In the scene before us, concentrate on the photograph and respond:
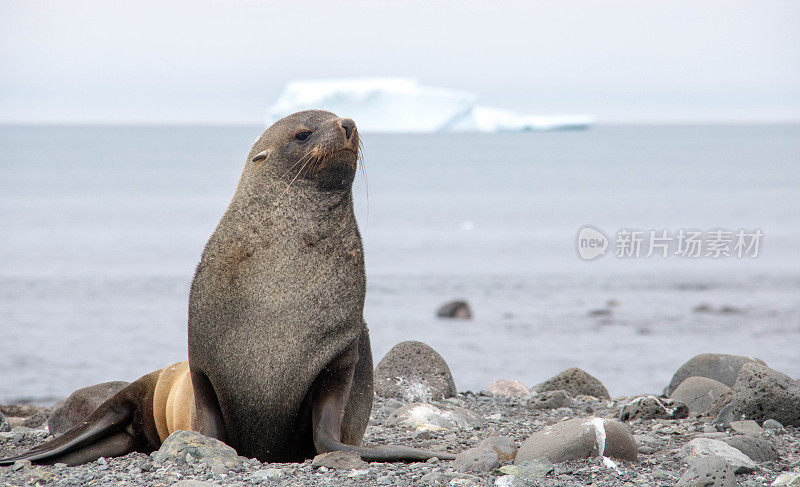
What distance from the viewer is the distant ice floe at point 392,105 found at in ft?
321

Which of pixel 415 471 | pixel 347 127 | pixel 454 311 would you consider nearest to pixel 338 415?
pixel 415 471

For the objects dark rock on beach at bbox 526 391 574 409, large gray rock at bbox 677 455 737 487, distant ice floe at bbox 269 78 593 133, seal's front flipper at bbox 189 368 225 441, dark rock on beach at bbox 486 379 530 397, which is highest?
A: distant ice floe at bbox 269 78 593 133

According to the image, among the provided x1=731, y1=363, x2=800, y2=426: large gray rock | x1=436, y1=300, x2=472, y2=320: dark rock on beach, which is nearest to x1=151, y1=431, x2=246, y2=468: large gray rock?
x1=731, y1=363, x2=800, y2=426: large gray rock

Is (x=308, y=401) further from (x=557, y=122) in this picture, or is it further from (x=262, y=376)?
(x=557, y=122)

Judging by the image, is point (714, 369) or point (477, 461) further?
point (714, 369)

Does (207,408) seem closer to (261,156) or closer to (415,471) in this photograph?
(415,471)

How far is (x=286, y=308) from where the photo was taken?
16.9 feet

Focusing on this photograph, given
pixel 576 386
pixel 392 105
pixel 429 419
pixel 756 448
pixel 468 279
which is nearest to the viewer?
pixel 756 448

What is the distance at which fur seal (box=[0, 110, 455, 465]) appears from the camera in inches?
202

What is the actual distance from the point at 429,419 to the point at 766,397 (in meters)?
2.31

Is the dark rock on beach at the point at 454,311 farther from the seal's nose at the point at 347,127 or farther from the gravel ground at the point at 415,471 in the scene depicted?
the seal's nose at the point at 347,127

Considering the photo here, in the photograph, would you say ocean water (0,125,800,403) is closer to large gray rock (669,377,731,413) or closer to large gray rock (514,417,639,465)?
large gray rock (514,417,639,465)

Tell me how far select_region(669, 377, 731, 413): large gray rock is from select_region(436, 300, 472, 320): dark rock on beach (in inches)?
512

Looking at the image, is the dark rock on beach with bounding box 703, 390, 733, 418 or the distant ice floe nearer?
the dark rock on beach with bounding box 703, 390, 733, 418
